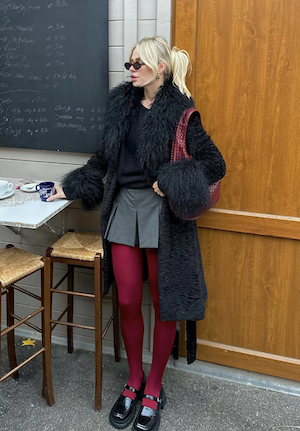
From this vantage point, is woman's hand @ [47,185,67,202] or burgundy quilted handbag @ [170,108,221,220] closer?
burgundy quilted handbag @ [170,108,221,220]

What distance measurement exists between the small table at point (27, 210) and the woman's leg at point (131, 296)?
1.09 feet

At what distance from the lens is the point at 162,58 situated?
1.74 m

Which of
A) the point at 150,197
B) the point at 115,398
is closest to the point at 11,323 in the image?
the point at 115,398

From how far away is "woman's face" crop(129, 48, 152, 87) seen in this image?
1735 millimetres

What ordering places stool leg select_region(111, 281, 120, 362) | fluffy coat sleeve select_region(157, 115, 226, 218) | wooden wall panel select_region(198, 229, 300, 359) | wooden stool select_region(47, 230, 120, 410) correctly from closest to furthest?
fluffy coat sleeve select_region(157, 115, 226, 218) < wooden stool select_region(47, 230, 120, 410) < wooden wall panel select_region(198, 229, 300, 359) < stool leg select_region(111, 281, 120, 362)

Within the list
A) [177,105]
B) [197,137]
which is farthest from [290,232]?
[177,105]

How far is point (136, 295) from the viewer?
1.95 metres

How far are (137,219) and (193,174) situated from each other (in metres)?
0.34

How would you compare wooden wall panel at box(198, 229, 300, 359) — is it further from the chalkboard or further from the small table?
the chalkboard

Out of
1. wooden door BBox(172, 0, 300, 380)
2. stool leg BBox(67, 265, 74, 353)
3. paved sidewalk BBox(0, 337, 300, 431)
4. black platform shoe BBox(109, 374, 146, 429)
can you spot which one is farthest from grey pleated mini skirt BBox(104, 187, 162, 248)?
paved sidewalk BBox(0, 337, 300, 431)

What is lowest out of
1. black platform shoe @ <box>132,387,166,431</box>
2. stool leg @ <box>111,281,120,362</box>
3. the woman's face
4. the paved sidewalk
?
the paved sidewalk

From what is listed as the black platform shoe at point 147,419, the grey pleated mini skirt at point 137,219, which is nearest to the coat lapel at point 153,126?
the grey pleated mini skirt at point 137,219

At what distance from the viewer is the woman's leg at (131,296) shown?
1.90m

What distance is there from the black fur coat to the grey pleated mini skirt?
4 centimetres
